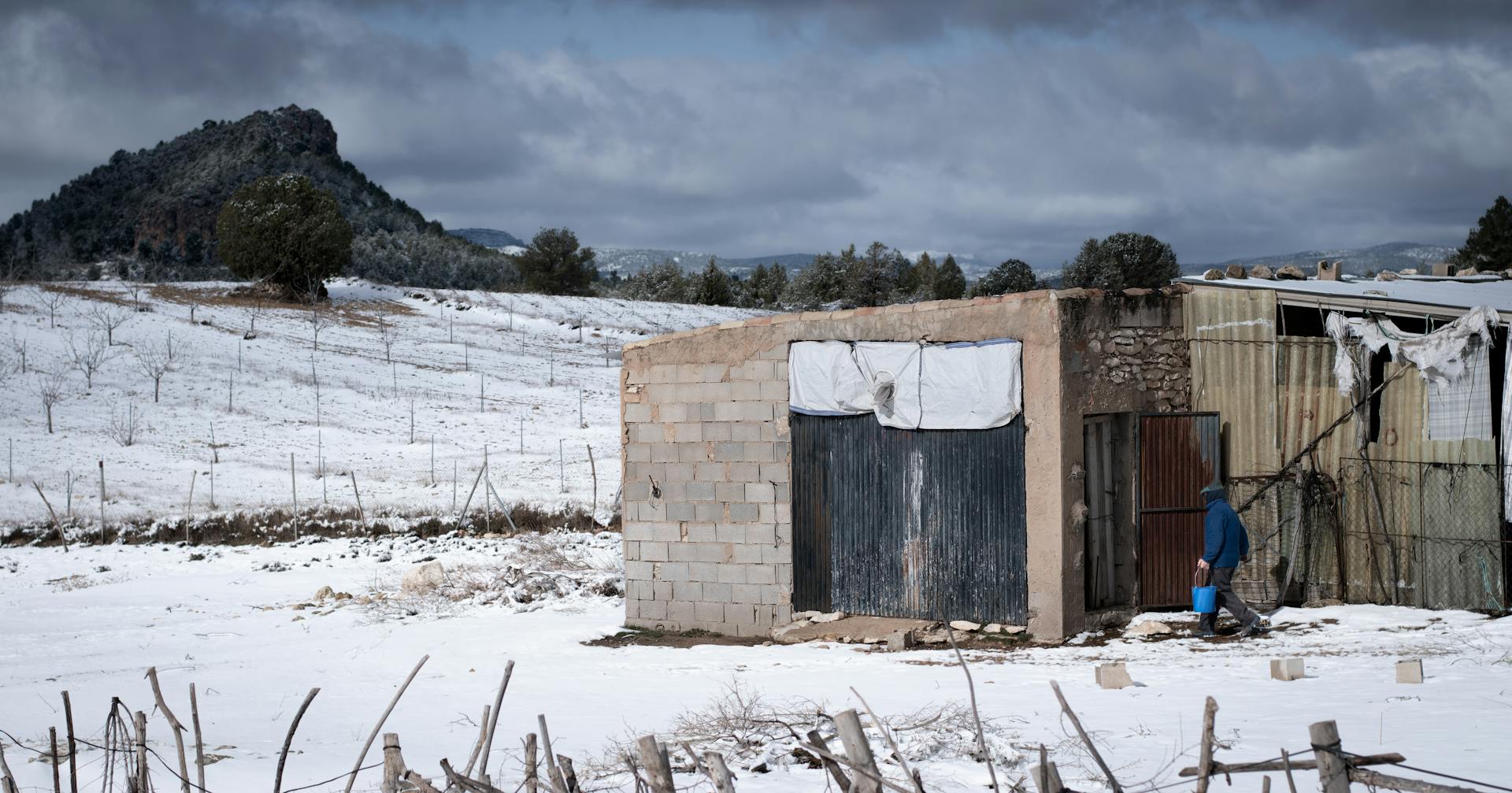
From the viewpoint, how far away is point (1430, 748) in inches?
258

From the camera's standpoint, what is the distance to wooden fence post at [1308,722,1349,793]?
362 cm

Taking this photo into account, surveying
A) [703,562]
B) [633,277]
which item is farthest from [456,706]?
[633,277]

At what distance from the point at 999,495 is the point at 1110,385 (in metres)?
1.58

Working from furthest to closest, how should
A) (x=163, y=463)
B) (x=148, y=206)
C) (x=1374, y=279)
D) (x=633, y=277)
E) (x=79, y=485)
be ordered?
1. (x=148, y=206)
2. (x=633, y=277)
3. (x=163, y=463)
4. (x=79, y=485)
5. (x=1374, y=279)

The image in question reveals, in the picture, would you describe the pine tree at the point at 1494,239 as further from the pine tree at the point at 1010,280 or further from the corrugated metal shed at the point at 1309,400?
the corrugated metal shed at the point at 1309,400

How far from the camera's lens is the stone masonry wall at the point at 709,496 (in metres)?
12.9

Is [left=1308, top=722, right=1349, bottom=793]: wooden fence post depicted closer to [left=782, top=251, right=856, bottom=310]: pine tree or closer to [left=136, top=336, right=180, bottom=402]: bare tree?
[left=136, top=336, right=180, bottom=402]: bare tree

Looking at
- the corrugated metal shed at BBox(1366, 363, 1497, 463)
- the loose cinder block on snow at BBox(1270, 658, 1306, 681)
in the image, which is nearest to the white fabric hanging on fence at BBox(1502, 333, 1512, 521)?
the corrugated metal shed at BBox(1366, 363, 1497, 463)

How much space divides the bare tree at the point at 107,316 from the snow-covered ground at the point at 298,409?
0.24 metres

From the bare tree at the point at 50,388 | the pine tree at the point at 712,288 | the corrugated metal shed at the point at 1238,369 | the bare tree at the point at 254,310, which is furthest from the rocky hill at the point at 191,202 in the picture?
the corrugated metal shed at the point at 1238,369

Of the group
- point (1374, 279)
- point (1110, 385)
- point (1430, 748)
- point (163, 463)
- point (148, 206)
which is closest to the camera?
point (1430, 748)

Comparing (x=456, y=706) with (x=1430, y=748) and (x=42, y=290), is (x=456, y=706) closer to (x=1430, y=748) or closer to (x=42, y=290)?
(x=1430, y=748)

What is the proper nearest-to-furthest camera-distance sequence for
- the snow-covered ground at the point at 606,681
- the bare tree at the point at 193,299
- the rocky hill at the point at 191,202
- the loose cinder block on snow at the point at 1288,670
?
the snow-covered ground at the point at 606,681 → the loose cinder block on snow at the point at 1288,670 → the bare tree at the point at 193,299 → the rocky hill at the point at 191,202

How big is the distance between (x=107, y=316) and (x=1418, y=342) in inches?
1684
